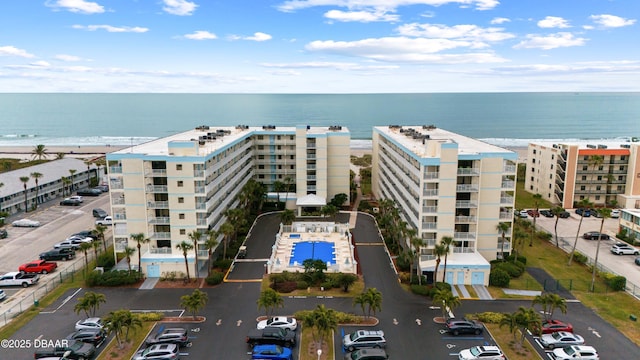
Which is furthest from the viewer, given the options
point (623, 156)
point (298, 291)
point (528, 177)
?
point (528, 177)

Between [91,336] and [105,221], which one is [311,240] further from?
[105,221]

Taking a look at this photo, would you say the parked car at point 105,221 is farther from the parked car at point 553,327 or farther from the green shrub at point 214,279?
the parked car at point 553,327

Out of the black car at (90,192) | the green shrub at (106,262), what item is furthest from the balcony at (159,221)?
the black car at (90,192)

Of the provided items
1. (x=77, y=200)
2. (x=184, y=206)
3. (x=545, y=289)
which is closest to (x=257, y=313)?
(x=184, y=206)

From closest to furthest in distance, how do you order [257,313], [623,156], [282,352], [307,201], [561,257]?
1. [282,352]
2. [257,313]
3. [561,257]
4. [307,201]
5. [623,156]

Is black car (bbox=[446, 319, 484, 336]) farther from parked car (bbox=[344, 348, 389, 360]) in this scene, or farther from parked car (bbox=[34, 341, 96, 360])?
parked car (bbox=[34, 341, 96, 360])

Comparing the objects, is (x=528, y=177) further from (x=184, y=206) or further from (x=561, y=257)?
(x=184, y=206)

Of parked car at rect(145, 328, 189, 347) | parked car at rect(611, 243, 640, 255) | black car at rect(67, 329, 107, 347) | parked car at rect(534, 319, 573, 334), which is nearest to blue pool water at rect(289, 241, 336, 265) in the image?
parked car at rect(145, 328, 189, 347)
